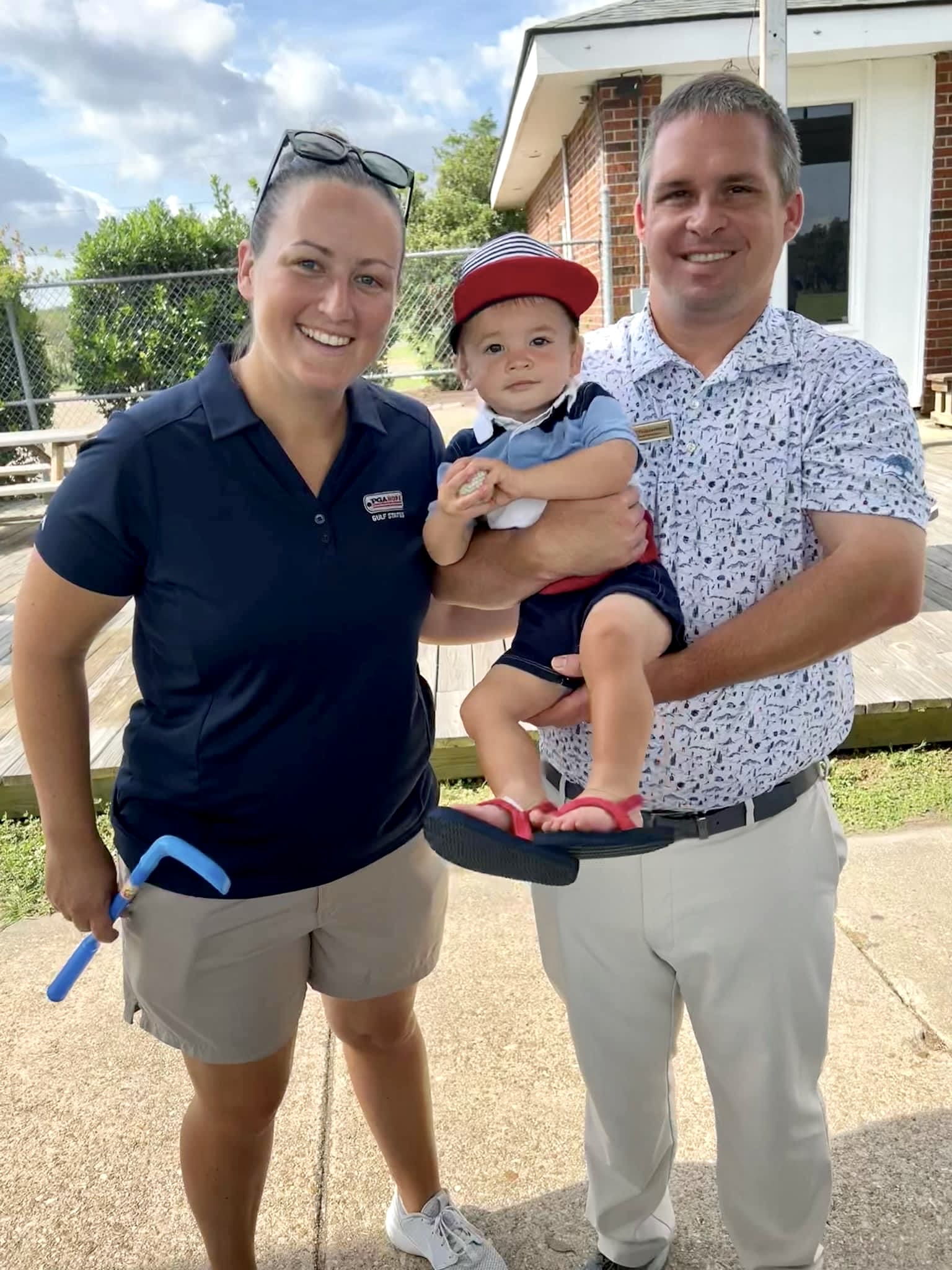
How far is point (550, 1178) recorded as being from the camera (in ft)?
7.15

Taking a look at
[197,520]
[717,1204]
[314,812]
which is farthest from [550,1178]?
[197,520]

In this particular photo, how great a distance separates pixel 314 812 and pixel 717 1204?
128cm

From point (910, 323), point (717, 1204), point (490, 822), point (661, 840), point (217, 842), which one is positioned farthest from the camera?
point (910, 323)

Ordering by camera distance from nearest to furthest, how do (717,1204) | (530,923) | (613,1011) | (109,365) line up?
(613,1011) → (717,1204) → (530,923) → (109,365)

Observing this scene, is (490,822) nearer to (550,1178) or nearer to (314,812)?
(314,812)

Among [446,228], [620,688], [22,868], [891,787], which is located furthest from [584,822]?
[446,228]

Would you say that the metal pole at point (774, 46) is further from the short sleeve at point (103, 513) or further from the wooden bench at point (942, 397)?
the wooden bench at point (942, 397)

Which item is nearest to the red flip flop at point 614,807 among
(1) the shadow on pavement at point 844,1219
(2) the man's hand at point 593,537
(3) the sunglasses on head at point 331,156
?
(2) the man's hand at point 593,537

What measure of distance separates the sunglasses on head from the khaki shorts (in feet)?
3.79

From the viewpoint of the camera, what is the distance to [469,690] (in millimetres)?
4199

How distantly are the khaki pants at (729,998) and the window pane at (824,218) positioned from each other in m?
8.89

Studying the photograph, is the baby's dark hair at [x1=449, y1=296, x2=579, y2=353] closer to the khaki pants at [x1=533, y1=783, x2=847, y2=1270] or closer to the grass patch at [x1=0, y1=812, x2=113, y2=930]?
the khaki pants at [x1=533, y1=783, x2=847, y2=1270]

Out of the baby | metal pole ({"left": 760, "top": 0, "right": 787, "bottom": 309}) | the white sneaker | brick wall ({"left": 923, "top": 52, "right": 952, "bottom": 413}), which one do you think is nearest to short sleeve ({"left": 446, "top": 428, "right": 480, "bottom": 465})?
the baby

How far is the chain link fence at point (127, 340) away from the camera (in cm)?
1073
